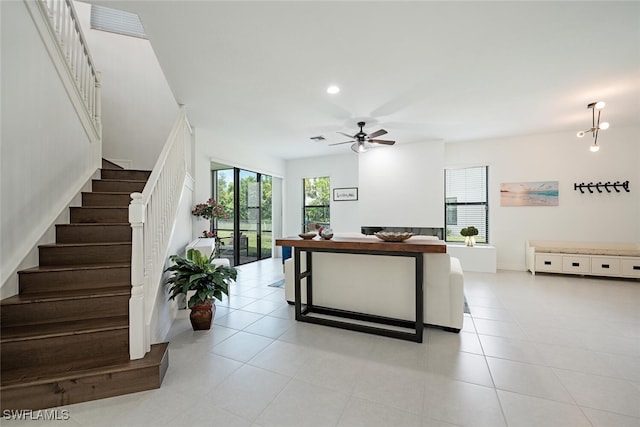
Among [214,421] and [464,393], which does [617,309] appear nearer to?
[464,393]

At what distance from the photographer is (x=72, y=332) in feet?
6.31

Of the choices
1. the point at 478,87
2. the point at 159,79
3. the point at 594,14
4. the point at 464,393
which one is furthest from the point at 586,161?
the point at 159,79

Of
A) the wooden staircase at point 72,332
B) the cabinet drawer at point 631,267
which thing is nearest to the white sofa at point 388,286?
the wooden staircase at point 72,332

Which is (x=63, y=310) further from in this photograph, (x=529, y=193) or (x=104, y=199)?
(x=529, y=193)

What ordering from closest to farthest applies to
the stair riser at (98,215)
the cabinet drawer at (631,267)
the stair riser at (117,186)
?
1. the stair riser at (98,215)
2. the stair riser at (117,186)
3. the cabinet drawer at (631,267)

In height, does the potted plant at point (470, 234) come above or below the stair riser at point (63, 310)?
above

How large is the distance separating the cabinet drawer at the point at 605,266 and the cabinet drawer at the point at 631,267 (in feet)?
0.24

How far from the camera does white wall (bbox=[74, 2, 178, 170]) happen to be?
14.8ft

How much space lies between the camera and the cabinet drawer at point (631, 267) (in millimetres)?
4621

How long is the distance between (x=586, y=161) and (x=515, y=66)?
12.7ft

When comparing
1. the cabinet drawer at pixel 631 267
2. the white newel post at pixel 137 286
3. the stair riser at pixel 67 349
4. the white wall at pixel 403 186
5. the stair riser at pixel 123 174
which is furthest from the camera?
the white wall at pixel 403 186

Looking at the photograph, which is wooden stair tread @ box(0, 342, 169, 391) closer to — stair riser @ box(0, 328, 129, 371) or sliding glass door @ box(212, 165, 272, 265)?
stair riser @ box(0, 328, 129, 371)

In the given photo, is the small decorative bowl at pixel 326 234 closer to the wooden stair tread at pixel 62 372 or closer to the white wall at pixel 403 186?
the wooden stair tread at pixel 62 372

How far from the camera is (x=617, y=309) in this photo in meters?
3.38
